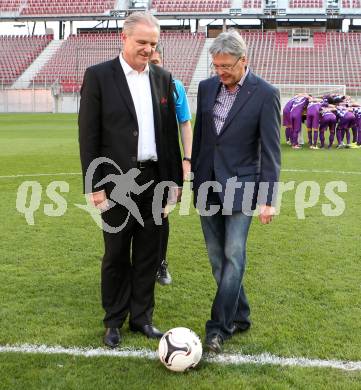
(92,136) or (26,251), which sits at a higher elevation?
(92,136)

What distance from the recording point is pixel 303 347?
3648mm

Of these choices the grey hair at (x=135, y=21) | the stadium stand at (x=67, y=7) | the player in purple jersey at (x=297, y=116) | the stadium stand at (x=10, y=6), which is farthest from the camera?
the stadium stand at (x=10, y=6)

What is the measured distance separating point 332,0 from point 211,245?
1797 inches

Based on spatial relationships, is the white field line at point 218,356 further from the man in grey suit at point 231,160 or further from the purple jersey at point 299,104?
the purple jersey at point 299,104

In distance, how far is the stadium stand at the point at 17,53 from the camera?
43172 mm

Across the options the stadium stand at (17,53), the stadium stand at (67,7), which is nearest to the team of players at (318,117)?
the stadium stand at (17,53)

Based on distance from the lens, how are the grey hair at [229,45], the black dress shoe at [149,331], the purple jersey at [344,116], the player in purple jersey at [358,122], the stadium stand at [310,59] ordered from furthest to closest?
the stadium stand at [310,59] → the player in purple jersey at [358,122] → the purple jersey at [344,116] → the black dress shoe at [149,331] → the grey hair at [229,45]

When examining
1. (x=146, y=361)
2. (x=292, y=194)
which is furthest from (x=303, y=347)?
(x=292, y=194)

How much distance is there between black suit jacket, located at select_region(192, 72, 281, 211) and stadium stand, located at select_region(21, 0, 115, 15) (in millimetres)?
46736

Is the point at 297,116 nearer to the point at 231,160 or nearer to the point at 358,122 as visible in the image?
the point at 358,122

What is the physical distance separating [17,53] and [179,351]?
151ft

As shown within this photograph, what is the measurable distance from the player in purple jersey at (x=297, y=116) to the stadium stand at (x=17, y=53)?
2976cm

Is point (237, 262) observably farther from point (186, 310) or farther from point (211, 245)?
point (186, 310)

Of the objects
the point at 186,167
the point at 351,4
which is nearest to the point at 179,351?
the point at 186,167
